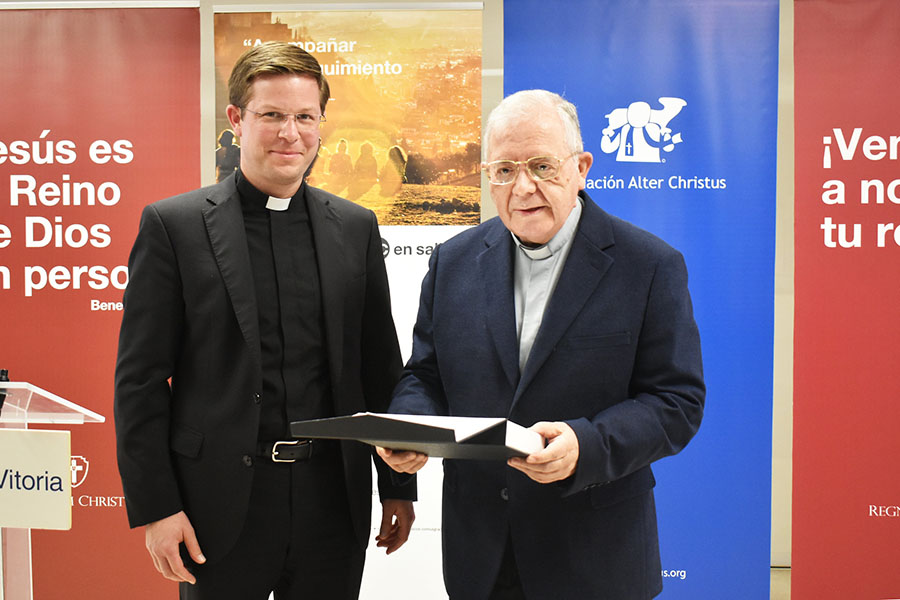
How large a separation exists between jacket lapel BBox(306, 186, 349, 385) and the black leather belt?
192 mm

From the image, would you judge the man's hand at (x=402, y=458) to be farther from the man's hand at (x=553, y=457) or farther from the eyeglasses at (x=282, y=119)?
the eyeglasses at (x=282, y=119)

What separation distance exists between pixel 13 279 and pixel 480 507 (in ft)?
10.3

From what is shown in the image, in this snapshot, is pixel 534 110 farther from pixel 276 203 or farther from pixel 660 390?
pixel 276 203

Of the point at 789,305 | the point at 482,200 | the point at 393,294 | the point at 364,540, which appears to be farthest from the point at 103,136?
the point at 789,305

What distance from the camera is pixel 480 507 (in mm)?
1787

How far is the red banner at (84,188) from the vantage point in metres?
3.87

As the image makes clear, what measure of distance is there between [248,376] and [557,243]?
855 mm

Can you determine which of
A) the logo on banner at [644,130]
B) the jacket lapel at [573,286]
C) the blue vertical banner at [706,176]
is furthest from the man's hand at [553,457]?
the logo on banner at [644,130]

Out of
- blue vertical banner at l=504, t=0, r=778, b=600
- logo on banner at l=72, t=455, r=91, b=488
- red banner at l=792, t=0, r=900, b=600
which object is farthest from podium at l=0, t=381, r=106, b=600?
red banner at l=792, t=0, r=900, b=600

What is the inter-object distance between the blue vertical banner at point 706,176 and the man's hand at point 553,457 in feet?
7.99

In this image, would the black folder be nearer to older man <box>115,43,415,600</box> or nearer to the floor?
older man <box>115,43,415,600</box>

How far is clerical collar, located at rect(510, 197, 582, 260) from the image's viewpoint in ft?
5.92

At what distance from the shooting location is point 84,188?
387 cm

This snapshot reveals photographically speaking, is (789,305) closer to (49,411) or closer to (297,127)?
(297,127)
